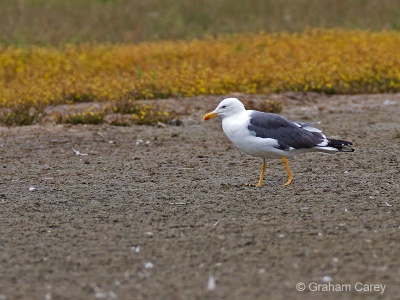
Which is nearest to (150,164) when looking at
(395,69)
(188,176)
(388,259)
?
(188,176)

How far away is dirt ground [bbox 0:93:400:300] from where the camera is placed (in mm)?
5473

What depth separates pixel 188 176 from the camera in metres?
9.06

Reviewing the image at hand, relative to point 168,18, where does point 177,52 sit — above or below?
above

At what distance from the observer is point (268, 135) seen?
815 cm

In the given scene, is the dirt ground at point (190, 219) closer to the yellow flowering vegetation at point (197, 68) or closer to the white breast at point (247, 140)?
the white breast at point (247, 140)

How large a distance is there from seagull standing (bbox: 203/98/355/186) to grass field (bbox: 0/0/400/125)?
4.24 meters

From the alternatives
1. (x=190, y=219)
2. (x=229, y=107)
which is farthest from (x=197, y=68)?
(x=190, y=219)

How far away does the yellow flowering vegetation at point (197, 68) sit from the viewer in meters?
14.3

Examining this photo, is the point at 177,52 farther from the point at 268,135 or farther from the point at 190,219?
the point at 190,219

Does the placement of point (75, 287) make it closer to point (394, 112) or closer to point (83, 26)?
point (394, 112)

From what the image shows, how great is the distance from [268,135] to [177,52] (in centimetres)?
1035

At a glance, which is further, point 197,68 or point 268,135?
point 197,68

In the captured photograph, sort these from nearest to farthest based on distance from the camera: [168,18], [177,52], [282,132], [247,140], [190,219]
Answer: [190,219], [247,140], [282,132], [177,52], [168,18]

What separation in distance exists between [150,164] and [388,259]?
178 inches
